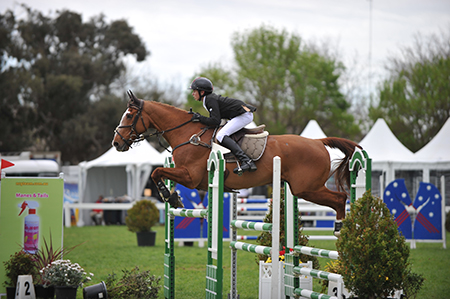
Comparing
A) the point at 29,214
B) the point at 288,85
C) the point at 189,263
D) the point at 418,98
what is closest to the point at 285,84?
the point at 288,85

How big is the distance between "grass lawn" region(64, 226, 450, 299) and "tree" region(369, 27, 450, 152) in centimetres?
1347

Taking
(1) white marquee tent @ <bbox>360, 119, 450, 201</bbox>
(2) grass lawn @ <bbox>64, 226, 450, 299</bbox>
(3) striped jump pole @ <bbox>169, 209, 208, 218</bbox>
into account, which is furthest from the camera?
(1) white marquee tent @ <bbox>360, 119, 450, 201</bbox>

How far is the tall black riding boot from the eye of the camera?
5.07 m

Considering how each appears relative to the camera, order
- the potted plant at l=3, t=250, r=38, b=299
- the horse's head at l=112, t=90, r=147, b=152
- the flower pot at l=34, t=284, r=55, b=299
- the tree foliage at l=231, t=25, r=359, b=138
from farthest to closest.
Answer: the tree foliage at l=231, t=25, r=359, b=138
the potted plant at l=3, t=250, r=38, b=299
the flower pot at l=34, t=284, r=55, b=299
the horse's head at l=112, t=90, r=147, b=152

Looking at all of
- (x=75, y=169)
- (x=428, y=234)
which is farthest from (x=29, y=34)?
(x=428, y=234)

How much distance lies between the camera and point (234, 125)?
207 inches

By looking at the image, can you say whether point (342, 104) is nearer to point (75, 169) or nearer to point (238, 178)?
point (75, 169)

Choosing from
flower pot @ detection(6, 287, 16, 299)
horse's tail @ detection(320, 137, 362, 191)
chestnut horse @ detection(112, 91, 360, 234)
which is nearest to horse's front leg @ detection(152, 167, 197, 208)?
chestnut horse @ detection(112, 91, 360, 234)

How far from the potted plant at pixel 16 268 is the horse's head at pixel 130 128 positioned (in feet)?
5.83

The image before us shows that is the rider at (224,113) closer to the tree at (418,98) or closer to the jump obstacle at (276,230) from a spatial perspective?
the jump obstacle at (276,230)

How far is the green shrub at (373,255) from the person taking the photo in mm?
3564

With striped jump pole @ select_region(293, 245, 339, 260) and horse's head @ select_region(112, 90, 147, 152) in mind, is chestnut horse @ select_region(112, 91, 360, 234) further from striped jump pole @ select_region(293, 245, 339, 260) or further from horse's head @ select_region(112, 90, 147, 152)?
striped jump pole @ select_region(293, 245, 339, 260)

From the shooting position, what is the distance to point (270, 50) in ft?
109

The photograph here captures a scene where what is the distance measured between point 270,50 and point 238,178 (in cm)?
2897
